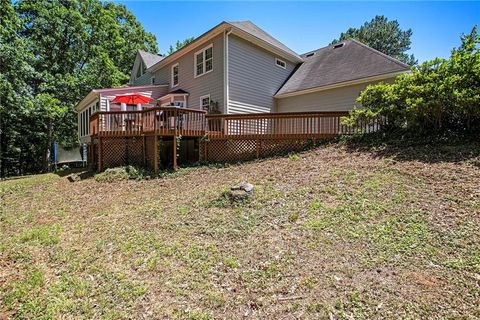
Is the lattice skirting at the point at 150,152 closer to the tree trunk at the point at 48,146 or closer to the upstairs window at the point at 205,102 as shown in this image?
the upstairs window at the point at 205,102

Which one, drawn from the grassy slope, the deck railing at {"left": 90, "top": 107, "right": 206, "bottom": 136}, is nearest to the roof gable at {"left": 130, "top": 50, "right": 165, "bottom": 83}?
the deck railing at {"left": 90, "top": 107, "right": 206, "bottom": 136}

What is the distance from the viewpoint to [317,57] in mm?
14836

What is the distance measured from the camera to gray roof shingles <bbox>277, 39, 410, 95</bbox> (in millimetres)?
10756

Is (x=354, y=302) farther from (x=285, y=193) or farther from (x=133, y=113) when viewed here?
(x=133, y=113)

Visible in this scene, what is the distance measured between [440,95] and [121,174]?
9.67 metres

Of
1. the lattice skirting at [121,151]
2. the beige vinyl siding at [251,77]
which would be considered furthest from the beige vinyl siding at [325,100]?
the lattice skirting at [121,151]

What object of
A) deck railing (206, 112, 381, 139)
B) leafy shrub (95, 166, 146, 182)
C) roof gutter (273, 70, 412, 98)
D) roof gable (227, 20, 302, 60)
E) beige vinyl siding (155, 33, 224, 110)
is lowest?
leafy shrub (95, 166, 146, 182)

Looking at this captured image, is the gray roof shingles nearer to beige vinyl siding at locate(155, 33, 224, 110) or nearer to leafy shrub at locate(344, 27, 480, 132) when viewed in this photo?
leafy shrub at locate(344, 27, 480, 132)

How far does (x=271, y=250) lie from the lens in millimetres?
3842

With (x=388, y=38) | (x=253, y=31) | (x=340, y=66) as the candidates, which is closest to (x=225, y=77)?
(x=253, y=31)

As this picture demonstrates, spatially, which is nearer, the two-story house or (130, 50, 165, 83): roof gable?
the two-story house

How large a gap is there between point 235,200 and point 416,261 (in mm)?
3282

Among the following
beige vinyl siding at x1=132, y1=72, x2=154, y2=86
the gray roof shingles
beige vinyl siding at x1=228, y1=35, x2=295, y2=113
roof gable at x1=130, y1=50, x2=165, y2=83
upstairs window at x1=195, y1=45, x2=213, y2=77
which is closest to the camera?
the gray roof shingles

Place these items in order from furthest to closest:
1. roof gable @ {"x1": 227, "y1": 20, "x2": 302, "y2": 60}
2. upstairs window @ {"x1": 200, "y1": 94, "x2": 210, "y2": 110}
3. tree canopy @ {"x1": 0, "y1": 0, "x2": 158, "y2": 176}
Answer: tree canopy @ {"x1": 0, "y1": 0, "x2": 158, "y2": 176}
upstairs window @ {"x1": 200, "y1": 94, "x2": 210, "y2": 110}
roof gable @ {"x1": 227, "y1": 20, "x2": 302, "y2": 60}
